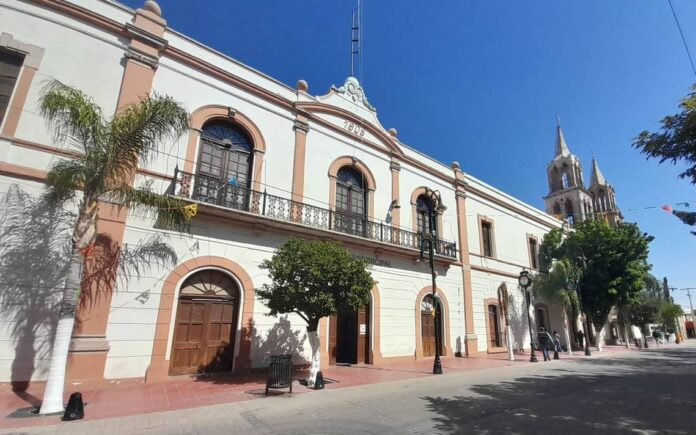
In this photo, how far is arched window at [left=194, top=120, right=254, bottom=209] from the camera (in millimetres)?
10664

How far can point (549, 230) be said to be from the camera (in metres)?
25.9

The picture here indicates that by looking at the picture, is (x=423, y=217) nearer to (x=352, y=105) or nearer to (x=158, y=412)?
(x=352, y=105)

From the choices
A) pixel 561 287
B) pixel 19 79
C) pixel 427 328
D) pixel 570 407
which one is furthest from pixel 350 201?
pixel 561 287

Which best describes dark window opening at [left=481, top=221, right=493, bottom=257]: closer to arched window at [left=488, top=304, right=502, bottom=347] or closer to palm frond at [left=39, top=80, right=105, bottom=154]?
arched window at [left=488, top=304, right=502, bottom=347]

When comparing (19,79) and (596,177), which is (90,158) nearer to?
(19,79)

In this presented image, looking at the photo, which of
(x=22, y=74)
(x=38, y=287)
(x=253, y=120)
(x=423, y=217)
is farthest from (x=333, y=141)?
(x=38, y=287)

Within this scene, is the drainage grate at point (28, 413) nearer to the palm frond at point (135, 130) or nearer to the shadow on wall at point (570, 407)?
the palm frond at point (135, 130)

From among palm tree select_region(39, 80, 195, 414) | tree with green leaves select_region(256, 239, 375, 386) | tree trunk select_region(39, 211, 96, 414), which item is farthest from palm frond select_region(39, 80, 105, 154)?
tree with green leaves select_region(256, 239, 375, 386)

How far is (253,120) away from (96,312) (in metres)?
7.53

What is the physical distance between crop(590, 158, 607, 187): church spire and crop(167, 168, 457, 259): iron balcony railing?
37.8m

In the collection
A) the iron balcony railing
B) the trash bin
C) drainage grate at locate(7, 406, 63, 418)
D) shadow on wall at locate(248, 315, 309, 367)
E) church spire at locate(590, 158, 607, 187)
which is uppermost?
church spire at locate(590, 158, 607, 187)

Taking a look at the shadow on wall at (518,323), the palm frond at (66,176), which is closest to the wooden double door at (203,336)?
the palm frond at (66,176)

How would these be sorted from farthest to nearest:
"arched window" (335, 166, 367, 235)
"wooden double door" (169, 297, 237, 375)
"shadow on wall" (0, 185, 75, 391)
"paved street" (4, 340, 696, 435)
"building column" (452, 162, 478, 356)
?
"building column" (452, 162, 478, 356), "arched window" (335, 166, 367, 235), "wooden double door" (169, 297, 237, 375), "shadow on wall" (0, 185, 75, 391), "paved street" (4, 340, 696, 435)

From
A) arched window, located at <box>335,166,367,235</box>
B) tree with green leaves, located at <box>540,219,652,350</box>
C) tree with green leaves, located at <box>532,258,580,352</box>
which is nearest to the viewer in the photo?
arched window, located at <box>335,166,367,235</box>
